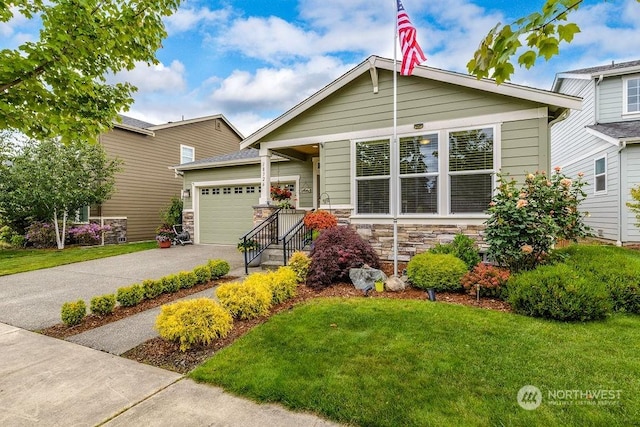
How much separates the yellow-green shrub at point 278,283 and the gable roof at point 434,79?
15.1 feet

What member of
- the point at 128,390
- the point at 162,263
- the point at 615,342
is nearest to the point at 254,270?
the point at 162,263

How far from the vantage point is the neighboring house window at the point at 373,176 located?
24.6 ft

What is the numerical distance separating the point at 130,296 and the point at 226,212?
7658 millimetres

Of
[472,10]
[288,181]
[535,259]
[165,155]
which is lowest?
A: [535,259]

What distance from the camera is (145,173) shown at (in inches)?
592

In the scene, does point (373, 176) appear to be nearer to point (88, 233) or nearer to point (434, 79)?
point (434, 79)

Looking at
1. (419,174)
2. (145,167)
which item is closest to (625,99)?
(419,174)

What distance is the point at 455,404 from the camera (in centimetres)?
236

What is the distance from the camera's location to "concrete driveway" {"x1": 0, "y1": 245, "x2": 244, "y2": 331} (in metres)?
5.00

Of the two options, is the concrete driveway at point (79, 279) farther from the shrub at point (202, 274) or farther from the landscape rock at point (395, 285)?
the landscape rock at point (395, 285)

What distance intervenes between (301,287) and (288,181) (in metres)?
5.59

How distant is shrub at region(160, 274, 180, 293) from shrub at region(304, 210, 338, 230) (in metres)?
3.15

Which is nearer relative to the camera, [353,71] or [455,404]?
[455,404]

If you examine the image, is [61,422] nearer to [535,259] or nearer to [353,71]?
[535,259]
